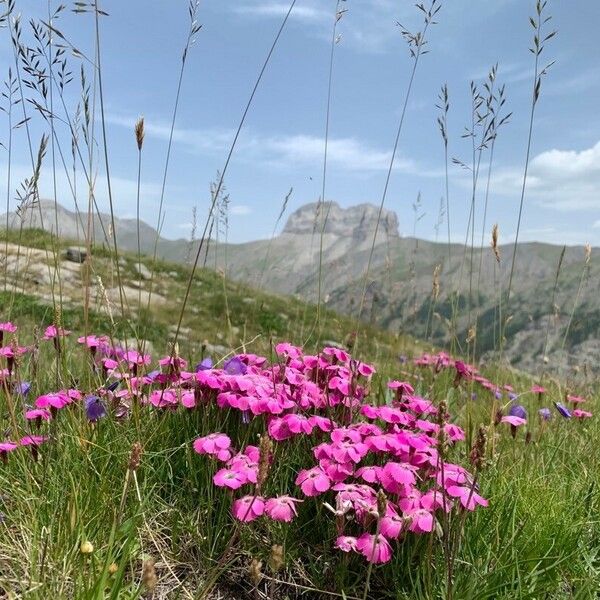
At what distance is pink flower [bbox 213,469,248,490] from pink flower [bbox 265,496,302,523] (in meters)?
0.13

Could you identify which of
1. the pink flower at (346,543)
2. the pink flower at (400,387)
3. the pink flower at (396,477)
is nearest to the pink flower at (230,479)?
the pink flower at (346,543)

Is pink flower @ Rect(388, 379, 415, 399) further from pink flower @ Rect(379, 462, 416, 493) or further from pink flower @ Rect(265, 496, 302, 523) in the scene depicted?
pink flower @ Rect(265, 496, 302, 523)

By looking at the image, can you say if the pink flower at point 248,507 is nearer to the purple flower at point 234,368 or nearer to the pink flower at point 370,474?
the pink flower at point 370,474

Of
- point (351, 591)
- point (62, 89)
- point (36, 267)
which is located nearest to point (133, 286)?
point (36, 267)

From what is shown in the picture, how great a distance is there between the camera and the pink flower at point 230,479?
87.1 inches

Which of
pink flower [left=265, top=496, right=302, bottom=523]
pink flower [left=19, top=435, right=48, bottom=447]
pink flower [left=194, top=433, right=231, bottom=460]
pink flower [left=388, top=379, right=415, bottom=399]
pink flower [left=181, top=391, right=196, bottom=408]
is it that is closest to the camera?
pink flower [left=265, top=496, right=302, bottom=523]

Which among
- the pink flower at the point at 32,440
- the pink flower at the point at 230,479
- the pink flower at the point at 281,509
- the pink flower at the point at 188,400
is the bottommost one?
the pink flower at the point at 281,509

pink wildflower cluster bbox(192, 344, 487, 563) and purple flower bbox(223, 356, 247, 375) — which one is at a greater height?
purple flower bbox(223, 356, 247, 375)

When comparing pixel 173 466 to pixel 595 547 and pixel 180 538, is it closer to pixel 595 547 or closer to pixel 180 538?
pixel 180 538

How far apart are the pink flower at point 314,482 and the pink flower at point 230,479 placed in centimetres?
22

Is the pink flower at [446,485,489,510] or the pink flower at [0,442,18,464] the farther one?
the pink flower at [0,442,18,464]

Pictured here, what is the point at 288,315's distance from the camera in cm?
1817

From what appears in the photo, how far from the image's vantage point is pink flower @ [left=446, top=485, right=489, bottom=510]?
6.89 feet

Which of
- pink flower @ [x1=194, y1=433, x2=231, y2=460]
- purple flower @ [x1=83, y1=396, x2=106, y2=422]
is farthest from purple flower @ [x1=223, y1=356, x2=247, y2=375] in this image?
purple flower @ [x1=83, y1=396, x2=106, y2=422]
